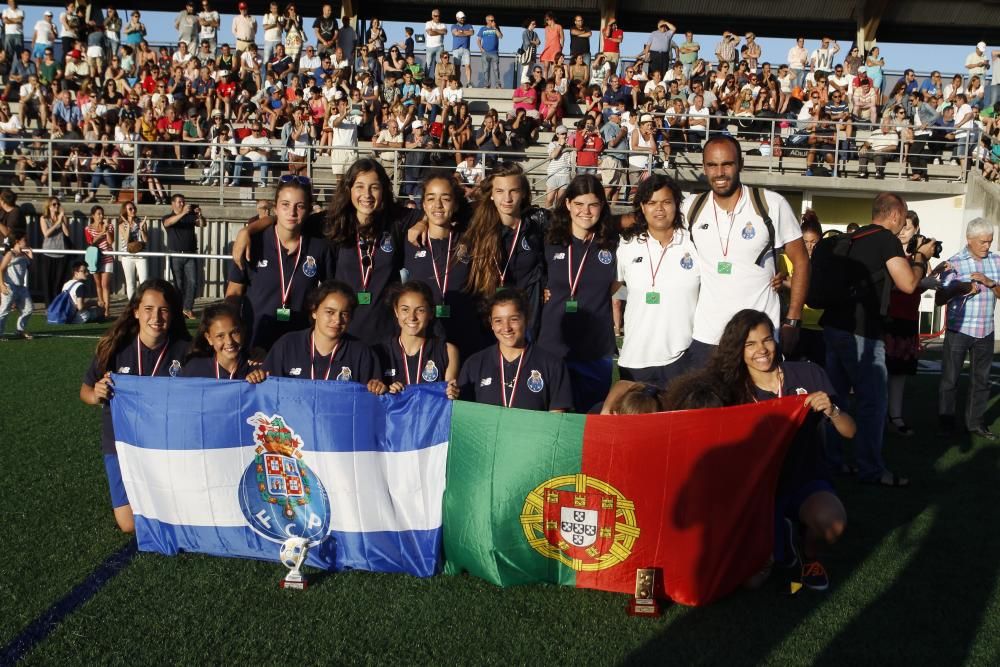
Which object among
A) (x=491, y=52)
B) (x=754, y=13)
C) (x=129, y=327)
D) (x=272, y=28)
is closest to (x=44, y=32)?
(x=272, y=28)

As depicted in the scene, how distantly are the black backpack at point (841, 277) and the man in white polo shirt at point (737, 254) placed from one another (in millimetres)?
1333

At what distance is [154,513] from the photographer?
5.05 m

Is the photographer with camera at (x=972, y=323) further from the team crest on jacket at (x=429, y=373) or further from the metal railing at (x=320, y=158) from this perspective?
the metal railing at (x=320, y=158)

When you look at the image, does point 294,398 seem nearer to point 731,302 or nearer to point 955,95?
point 731,302

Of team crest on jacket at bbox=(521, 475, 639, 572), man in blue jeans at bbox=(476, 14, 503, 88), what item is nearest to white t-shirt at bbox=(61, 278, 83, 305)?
team crest on jacket at bbox=(521, 475, 639, 572)

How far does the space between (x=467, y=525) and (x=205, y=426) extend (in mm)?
1486

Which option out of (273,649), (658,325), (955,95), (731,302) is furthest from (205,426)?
(955,95)

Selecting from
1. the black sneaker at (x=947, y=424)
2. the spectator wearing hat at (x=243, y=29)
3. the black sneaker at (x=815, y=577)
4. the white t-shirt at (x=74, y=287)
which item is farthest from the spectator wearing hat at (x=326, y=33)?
the black sneaker at (x=815, y=577)

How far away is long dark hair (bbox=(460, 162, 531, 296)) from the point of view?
563cm

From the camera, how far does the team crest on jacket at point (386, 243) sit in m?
5.90

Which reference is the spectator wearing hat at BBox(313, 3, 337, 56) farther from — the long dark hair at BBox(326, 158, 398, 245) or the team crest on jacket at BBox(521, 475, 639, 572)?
the team crest on jacket at BBox(521, 475, 639, 572)

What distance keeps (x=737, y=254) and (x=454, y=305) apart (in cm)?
172

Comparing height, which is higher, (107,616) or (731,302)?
(731,302)

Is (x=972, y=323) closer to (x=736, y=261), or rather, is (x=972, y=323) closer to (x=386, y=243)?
(x=736, y=261)
